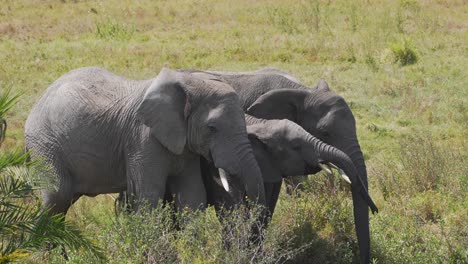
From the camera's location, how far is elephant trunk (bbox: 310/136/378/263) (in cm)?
841

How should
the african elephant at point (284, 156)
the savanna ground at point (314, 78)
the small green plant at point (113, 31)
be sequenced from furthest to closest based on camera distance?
1. the small green plant at point (113, 31)
2. the savanna ground at point (314, 78)
3. the african elephant at point (284, 156)

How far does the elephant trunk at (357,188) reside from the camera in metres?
8.41

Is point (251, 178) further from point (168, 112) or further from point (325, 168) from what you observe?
point (168, 112)

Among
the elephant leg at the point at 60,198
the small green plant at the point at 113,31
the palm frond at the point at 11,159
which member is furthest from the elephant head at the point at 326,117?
the small green plant at the point at 113,31

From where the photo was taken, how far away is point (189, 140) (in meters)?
8.59

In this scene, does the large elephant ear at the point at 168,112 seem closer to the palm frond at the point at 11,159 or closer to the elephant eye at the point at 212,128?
the elephant eye at the point at 212,128

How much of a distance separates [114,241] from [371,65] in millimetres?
11888

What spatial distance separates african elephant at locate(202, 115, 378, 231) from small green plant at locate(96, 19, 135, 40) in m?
13.9

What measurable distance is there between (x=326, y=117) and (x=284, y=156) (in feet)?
2.30

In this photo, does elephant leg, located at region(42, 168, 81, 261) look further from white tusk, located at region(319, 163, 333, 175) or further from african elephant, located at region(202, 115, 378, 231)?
white tusk, located at region(319, 163, 333, 175)

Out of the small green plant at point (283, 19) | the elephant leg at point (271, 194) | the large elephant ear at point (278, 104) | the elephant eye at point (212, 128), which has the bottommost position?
the small green plant at point (283, 19)

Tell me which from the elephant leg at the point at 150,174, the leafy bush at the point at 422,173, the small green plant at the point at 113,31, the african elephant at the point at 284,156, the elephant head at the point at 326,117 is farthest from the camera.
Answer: the small green plant at the point at 113,31

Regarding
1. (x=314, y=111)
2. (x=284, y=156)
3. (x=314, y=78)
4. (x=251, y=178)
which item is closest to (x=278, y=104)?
(x=314, y=111)

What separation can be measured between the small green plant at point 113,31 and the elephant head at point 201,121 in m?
14.1
